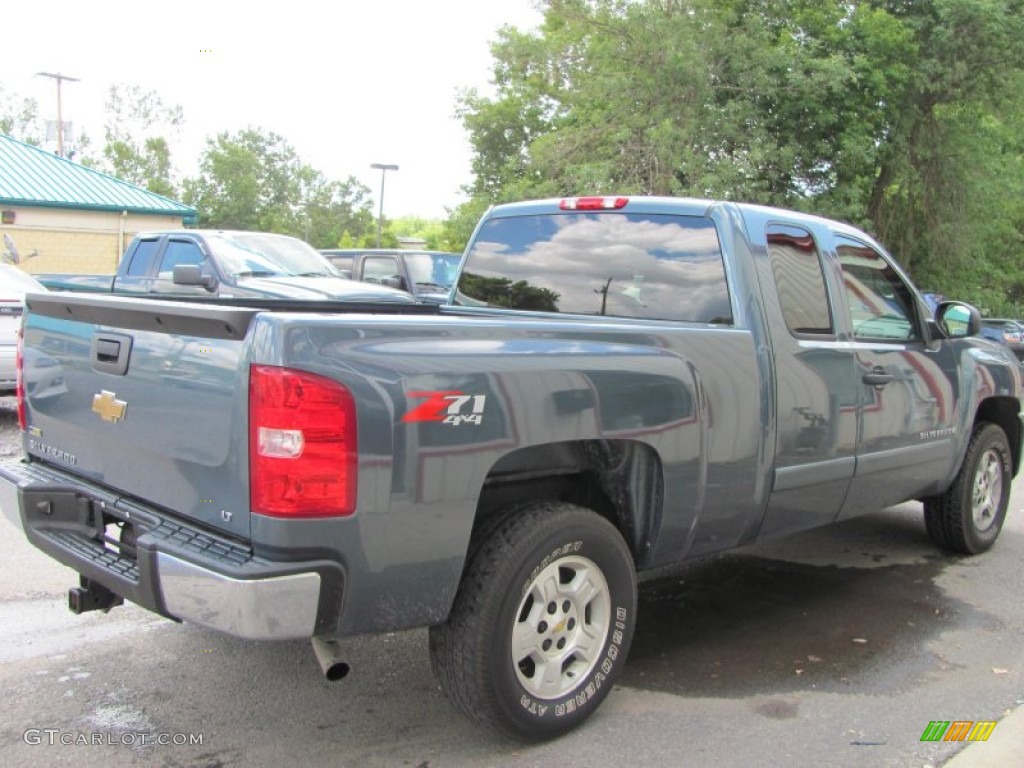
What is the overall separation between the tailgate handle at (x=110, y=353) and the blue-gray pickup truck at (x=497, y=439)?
1 centimetres

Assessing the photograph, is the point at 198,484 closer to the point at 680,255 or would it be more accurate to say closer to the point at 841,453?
the point at 680,255

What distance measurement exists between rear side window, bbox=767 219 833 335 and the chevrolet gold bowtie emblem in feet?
9.14

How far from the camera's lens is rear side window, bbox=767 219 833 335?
435 centimetres

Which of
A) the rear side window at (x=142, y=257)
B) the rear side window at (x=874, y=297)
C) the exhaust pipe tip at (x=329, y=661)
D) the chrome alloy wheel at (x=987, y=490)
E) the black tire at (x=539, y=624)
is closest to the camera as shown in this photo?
the exhaust pipe tip at (x=329, y=661)

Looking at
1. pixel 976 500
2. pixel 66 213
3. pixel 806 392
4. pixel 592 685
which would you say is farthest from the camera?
pixel 66 213

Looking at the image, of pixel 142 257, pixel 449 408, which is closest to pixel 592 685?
pixel 449 408

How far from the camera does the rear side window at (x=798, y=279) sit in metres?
4.35

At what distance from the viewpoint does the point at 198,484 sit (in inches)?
116

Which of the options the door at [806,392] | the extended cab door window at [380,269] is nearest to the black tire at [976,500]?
the door at [806,392]

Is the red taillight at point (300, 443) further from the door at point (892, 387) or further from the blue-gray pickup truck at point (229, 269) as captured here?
the blue-gray pickup truck at point (229, 269)

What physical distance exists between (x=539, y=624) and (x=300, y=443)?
1154mm

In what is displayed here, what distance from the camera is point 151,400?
312cm

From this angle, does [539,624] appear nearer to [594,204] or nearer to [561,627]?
[561,627]

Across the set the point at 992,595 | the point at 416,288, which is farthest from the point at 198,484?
the point at 416,288
